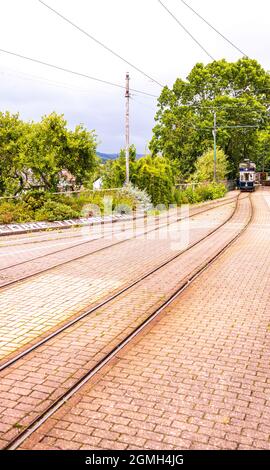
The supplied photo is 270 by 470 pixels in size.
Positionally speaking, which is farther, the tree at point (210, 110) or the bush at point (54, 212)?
the tree at point (210, 110)

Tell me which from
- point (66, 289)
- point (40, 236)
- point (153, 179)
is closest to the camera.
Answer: point (66, 289)

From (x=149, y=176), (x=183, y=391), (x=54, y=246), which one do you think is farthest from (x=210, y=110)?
(x=183, y=391)

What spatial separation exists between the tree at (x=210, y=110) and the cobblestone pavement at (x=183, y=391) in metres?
46.0

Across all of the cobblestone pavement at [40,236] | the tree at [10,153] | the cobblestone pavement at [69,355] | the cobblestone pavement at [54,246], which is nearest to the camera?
the cobblestone pavement at [69,355]

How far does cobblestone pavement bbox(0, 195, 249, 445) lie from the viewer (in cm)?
448

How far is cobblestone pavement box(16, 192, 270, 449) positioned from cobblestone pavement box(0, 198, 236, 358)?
5.04ft

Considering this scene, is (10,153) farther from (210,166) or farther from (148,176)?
(210,166)

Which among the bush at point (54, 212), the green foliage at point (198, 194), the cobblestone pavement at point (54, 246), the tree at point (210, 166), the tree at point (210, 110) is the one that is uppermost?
the tree at point (210, 110)

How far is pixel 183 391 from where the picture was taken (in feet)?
15.7

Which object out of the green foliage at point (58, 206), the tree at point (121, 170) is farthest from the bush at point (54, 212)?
the tree at point (121, 170)

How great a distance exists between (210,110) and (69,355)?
5103 cm

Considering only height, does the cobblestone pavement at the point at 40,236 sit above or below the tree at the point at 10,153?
below

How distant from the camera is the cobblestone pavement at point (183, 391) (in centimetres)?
395

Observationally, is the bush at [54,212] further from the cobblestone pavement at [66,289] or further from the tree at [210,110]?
the tree at [210,110]
